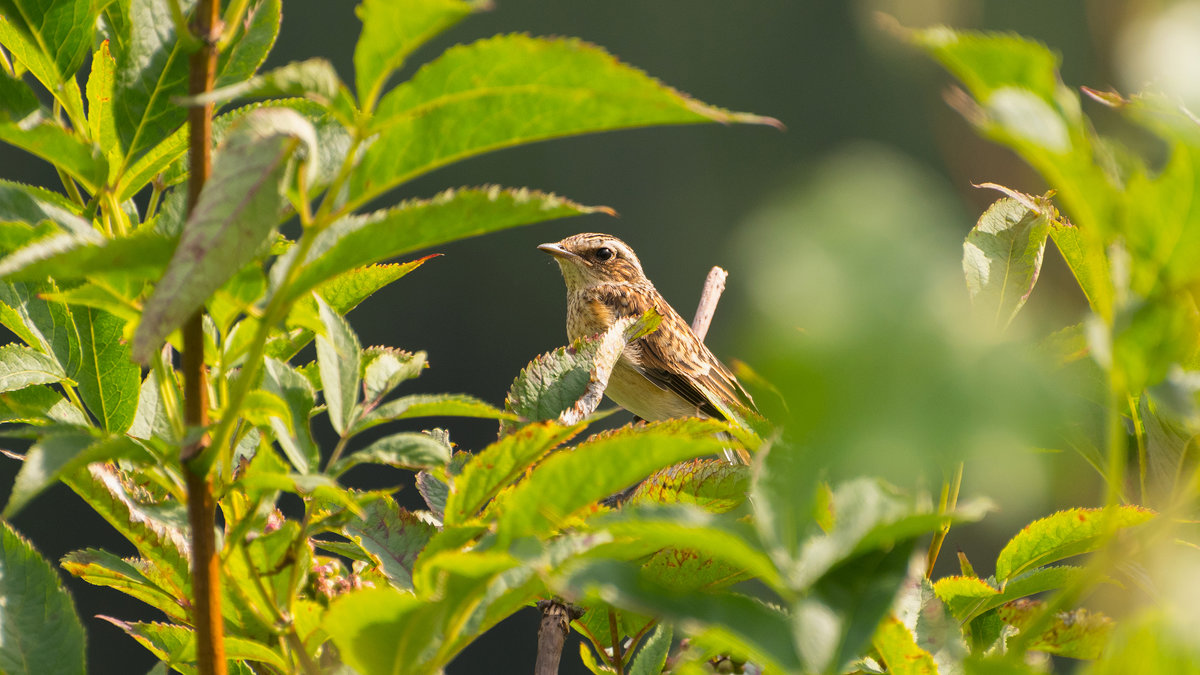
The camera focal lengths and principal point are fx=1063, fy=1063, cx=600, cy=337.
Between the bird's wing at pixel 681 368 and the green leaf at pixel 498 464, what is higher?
the green leaf at pixel 498 464

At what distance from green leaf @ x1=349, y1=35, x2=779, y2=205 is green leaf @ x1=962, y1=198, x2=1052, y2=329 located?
0.25 meters

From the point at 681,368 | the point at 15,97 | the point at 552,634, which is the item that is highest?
the point at 15,97

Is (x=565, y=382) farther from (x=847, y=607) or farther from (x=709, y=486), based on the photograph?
(x=847, y=607)

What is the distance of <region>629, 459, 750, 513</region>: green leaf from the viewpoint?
0.55 m

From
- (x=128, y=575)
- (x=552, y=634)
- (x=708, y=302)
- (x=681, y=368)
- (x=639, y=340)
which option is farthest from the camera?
(x=681, y=368)

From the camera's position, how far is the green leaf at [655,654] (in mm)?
546

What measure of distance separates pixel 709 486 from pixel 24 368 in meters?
0.35

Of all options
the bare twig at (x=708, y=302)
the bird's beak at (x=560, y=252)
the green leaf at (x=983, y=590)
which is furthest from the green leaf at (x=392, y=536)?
the bird's beak at (x=560, y=252)

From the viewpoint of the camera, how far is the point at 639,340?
10.3ft

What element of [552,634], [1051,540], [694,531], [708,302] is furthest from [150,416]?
[708,302]

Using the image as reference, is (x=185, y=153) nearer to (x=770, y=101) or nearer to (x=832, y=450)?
(x=832, y=450)

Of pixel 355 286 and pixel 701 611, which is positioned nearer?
pixel 701 611

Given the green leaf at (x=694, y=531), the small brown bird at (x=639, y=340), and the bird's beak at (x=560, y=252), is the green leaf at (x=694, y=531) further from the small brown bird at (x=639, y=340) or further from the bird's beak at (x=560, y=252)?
the bird's beak at (x=560, y=252)

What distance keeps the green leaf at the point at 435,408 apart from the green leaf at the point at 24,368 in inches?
7.3
